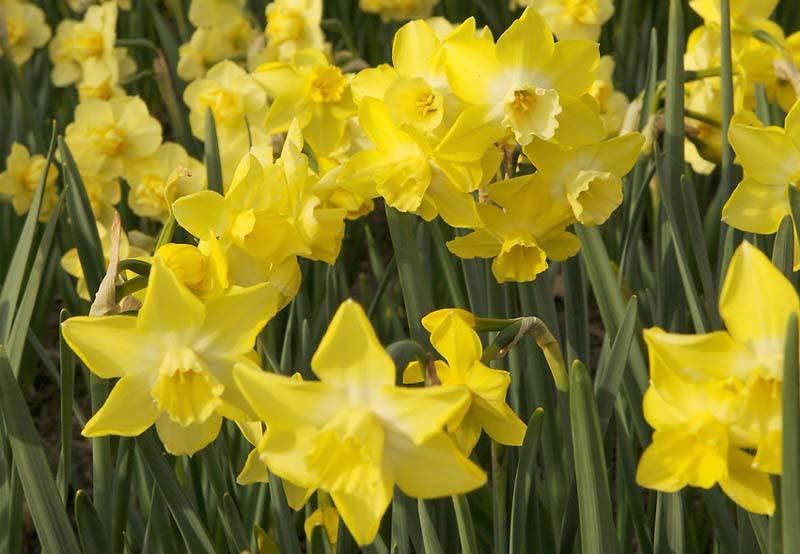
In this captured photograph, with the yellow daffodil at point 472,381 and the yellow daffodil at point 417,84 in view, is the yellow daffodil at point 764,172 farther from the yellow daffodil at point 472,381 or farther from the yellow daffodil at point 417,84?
the yellow daffodil at point 472,381

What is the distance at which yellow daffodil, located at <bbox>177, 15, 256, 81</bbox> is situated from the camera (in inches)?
114

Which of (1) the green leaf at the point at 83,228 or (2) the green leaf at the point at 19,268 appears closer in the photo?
(2) the green leaf at the point at 19,268

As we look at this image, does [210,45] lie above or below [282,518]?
above

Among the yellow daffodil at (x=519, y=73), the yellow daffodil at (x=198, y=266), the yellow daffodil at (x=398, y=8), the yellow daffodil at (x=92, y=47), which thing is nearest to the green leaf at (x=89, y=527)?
the yellow daffodil at (x=198, y=266)

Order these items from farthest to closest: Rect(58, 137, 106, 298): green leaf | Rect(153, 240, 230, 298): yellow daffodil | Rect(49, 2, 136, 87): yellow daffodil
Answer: Rect(49, 2, 136, 87): yellow daffodil, Rect(58, 137, 106, 298): green leaf, Rect(153, 240, 230, 298): yellow daffodil

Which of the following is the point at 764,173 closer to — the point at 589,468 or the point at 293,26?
the point at 589,468

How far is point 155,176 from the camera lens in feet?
7.29

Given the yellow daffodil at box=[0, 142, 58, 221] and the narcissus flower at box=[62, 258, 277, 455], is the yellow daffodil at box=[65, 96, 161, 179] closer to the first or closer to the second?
the yellow daffodil at box=[0, 142, 58, 221]

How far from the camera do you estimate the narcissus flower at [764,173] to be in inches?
48.3

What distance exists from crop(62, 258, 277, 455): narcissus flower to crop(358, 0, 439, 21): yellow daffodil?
224 cm

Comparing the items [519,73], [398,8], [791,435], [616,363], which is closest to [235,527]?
[616,363]

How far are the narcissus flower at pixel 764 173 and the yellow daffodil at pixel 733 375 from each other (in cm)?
41

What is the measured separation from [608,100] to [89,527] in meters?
1.57

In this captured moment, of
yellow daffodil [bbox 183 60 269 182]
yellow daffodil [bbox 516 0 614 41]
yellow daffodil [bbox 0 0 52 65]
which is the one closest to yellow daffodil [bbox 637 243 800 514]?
yellow daffodil [bbox 183 60 269 182]
